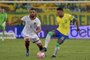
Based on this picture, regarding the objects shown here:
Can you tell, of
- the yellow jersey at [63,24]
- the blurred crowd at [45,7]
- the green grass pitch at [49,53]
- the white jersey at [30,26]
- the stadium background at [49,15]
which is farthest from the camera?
the blurred crowd at [45,7]

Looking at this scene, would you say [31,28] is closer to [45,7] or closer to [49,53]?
[49,53]

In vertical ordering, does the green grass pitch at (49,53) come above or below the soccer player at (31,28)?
below

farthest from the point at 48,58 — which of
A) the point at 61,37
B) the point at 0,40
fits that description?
the point at 0,40

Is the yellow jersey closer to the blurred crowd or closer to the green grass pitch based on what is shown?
the green grass pitch

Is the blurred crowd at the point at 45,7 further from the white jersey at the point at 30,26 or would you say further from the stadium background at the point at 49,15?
the white jersey at the point at 30,26

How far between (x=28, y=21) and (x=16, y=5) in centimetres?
1370

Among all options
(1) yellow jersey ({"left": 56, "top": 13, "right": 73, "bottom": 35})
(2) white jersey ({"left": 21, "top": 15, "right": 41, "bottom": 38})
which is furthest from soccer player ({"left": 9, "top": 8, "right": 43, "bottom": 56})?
(1) yellow jersey ({"left": 56, "top": 13, "right": 73, "bottom": 35})

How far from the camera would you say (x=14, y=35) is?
2822 centimetres

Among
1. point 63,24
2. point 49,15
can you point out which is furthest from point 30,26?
point 49,15

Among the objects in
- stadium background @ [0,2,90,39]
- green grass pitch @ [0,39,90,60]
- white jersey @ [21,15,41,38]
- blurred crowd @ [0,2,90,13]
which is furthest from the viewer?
blurred crowd @ [0,2,90,13]

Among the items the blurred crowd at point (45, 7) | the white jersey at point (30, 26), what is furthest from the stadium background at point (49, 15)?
the white jersey at point (30, 26)

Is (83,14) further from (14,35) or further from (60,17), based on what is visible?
(60,17)

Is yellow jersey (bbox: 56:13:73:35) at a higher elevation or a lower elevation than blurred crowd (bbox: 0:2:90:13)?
higher

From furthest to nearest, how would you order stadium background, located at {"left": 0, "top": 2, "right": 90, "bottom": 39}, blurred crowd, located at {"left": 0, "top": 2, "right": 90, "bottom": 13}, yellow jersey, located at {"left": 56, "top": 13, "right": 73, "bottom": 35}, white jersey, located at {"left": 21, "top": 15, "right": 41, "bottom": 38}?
blurred crowd, located at {"left": 0, "top": 2, "right": 90, "bottom": 13} < stadium background, located at {"left": 0, "top": 2, "right": 90, "bottom": 39} < white jersey, located at {"left": 21, "top": 15, "right": 41, "bottom": 38} < yellow jersey, located at {"left": 56, "top": 13, "right": 73, "bottom": 35}
